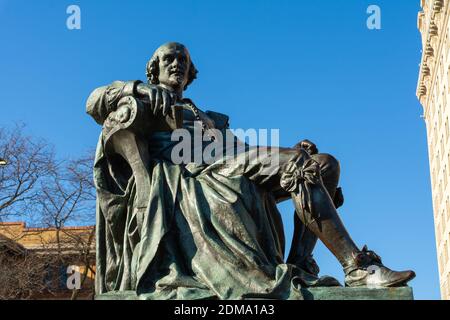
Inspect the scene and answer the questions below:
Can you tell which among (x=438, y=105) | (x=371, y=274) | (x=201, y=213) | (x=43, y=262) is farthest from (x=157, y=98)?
(x=438, y=105)

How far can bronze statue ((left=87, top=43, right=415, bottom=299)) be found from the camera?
5.51 meters

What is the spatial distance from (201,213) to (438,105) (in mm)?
54513

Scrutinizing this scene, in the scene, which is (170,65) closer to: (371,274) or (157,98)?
(157,98)

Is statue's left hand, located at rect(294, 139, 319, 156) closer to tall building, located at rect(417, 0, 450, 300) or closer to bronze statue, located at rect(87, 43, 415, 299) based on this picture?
bronze statue, located at rect(87, 43, 415, 299)

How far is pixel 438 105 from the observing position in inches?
2280

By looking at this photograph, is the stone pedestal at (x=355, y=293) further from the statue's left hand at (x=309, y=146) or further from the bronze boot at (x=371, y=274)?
the statue's left hand at (x=309, y=146)

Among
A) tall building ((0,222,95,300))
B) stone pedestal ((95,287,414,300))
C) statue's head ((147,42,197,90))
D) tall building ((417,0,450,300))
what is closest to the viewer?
stone pedestal ((95,287,414,300))

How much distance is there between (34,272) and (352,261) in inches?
759

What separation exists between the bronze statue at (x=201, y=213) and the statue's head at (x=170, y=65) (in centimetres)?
44

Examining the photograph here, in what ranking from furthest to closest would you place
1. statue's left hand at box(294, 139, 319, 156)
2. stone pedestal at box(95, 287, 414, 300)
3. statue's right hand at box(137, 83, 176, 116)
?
1. statue's left hand at box(294, 139, 319, 156)
2. statue's right hand at box(137, 83, 176, 116)
3. stone pedestal at box(95, 287, 414, 300)

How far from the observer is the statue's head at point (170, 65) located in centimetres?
704

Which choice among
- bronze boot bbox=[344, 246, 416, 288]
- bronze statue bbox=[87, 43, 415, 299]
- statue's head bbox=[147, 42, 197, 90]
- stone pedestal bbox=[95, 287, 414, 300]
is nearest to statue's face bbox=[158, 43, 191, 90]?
statue's head bbox=[147, 42, 197, 90]

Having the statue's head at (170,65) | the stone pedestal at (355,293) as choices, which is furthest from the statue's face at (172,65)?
the stone pedestal at (355,293)

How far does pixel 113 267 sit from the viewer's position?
6.25 meters
